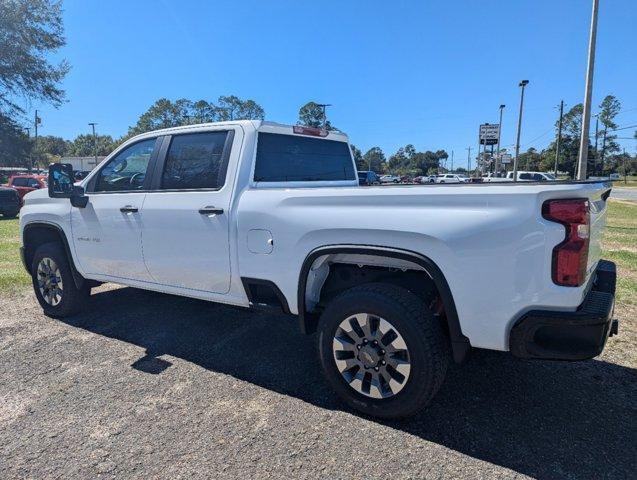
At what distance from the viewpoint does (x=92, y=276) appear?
4.58 metres

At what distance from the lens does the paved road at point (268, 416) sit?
2.50m

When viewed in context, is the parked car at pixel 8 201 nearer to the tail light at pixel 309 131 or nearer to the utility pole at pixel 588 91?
the tail light at pixel 309 131

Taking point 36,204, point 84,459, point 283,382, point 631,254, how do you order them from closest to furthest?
point 84,459, point 283,382, point 36,204, point 631,254

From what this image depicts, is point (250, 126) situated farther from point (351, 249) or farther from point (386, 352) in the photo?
point (386, 352)

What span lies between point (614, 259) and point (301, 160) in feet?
20.9

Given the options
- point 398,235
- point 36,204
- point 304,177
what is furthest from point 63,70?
point 398,235

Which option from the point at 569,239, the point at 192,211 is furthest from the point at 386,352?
the point at 192,211

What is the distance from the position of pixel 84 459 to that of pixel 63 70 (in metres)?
31.2

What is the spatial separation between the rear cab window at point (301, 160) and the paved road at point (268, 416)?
1.54 m

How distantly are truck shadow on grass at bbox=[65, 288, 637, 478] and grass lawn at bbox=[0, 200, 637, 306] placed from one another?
2.30m

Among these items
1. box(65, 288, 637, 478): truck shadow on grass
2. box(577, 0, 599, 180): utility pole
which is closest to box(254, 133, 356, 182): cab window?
box(65, 288, 637, 478): truck shadow on grass

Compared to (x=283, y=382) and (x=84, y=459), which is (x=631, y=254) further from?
(x=84, y=459)

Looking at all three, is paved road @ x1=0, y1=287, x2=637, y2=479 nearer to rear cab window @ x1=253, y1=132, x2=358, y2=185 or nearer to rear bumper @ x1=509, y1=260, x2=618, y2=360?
rear bumper @ x1=509, y1=260, x2=618, y2=360

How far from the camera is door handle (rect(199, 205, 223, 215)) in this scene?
11.4ft
